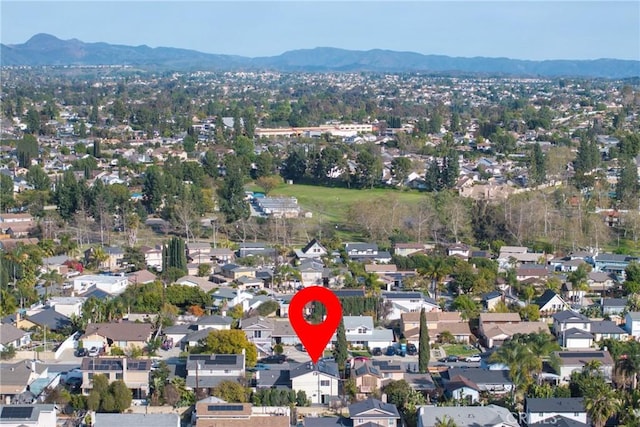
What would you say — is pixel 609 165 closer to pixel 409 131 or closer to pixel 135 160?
pixel 409 131

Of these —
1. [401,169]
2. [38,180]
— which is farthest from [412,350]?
[38,180]

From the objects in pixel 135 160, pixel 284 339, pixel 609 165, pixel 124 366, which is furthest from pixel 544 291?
pixel 135 160

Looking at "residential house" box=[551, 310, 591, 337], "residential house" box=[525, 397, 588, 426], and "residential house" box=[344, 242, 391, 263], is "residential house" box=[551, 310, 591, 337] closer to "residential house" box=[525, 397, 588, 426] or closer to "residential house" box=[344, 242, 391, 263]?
"residential house" box=[525, 397, 588, 426]

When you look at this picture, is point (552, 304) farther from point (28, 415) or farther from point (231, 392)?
point (28, 415)

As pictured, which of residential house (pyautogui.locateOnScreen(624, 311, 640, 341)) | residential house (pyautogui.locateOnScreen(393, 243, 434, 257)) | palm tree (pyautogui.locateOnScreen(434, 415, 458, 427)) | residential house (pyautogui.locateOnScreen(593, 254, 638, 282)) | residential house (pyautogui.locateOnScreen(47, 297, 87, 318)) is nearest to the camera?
palm tree (pyautogui.locateOnScreen(434, 415, 458, 427))

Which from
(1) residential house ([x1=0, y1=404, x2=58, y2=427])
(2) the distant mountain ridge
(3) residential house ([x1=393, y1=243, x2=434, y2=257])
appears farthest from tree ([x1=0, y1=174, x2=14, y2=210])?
(2) the distant mountain ridge
